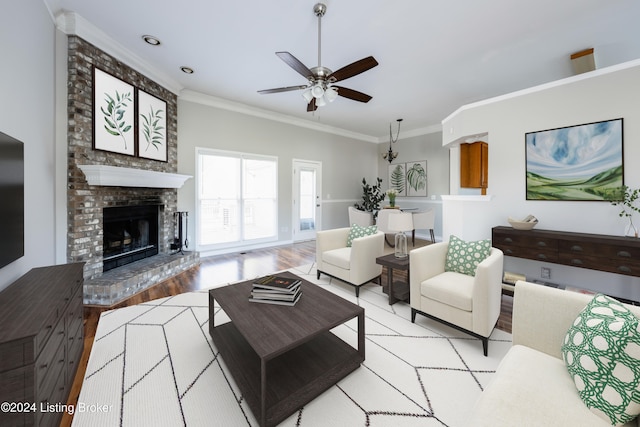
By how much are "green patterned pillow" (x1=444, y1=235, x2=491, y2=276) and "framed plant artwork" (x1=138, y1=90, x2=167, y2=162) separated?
4293 mm

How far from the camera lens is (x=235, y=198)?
5.34 m

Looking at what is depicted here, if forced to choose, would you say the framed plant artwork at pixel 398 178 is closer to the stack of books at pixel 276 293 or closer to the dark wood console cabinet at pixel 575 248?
the dark wood console cabinet at pixel 575 248

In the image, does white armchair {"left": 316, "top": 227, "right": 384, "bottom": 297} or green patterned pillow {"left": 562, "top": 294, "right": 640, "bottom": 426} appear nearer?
green patterned pillow {"left": 562, "top": 294, "right": 640, "bottom": 426}

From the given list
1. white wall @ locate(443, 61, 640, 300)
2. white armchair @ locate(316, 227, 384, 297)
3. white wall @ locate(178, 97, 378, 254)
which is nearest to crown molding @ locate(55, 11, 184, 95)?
white wall @ locate(178, 97, 378, 254)

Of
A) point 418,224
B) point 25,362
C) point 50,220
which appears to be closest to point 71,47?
point 50,220

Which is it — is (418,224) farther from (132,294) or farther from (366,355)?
(132,294)

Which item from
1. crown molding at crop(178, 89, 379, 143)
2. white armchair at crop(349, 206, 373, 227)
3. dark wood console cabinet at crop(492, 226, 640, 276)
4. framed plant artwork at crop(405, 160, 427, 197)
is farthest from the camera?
framed plant artwork at crop(405, 160, 427, 197)

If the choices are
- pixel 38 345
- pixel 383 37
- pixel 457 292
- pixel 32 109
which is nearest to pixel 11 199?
pixel 32 109

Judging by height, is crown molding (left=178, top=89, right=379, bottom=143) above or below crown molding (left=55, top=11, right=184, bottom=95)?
above

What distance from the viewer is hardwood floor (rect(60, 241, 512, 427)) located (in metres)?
2.18

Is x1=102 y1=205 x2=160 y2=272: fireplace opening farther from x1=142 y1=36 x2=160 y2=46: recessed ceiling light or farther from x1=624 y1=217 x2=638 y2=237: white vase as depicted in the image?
x1=624 y1=217 x2=638 y2=237: white vase

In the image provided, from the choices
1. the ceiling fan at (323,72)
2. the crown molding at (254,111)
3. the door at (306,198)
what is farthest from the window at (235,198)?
the ceiling fan at (323,72)

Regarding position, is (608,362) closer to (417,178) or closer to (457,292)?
(457,292)

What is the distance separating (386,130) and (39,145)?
6.86m
